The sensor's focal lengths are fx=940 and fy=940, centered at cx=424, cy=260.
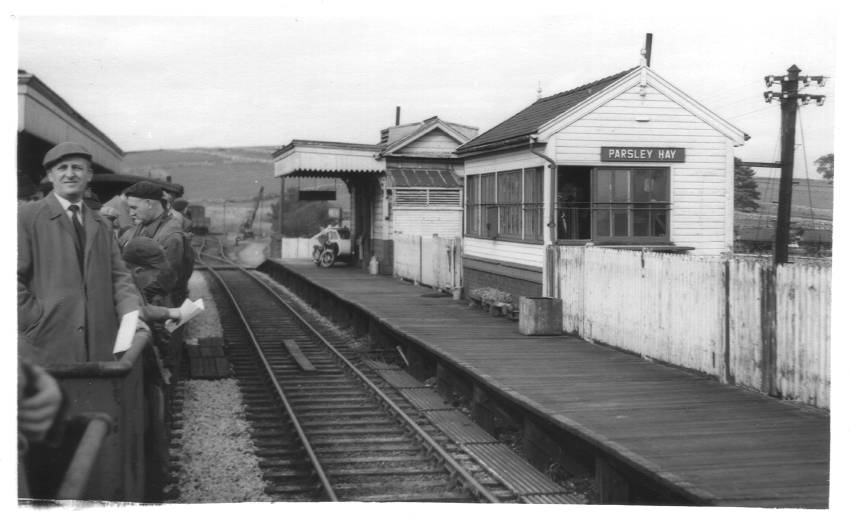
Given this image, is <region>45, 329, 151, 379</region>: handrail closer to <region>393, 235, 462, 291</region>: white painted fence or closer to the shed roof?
the shed roof

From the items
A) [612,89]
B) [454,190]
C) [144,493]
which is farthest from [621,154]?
[454,190]

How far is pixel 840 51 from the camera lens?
5.64 meters

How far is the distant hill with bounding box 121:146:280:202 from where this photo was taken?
93625 mm

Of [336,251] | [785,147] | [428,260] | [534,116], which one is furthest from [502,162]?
[336,251]

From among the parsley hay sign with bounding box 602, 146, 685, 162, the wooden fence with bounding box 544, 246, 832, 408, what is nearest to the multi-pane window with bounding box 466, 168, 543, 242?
the parsley hay sign with bounding box 602, 146, 685, 162

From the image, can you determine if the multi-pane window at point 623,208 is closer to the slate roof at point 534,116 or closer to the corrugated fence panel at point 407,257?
the slate roof at point 534,116

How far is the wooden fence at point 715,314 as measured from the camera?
295 inches

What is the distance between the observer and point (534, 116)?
15.0 m

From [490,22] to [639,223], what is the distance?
696 cm

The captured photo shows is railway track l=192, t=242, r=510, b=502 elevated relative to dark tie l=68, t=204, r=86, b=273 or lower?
lower

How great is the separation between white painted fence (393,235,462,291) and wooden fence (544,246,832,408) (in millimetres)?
6207

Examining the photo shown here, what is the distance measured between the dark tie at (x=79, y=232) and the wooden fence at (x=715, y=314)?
210 inches

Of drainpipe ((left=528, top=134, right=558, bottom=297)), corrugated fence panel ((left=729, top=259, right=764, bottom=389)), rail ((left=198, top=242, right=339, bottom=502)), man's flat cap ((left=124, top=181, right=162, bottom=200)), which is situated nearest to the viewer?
rail ((left=198, top=242, right=339, bottom=502))

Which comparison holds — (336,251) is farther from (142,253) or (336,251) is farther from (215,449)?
(142,253)
